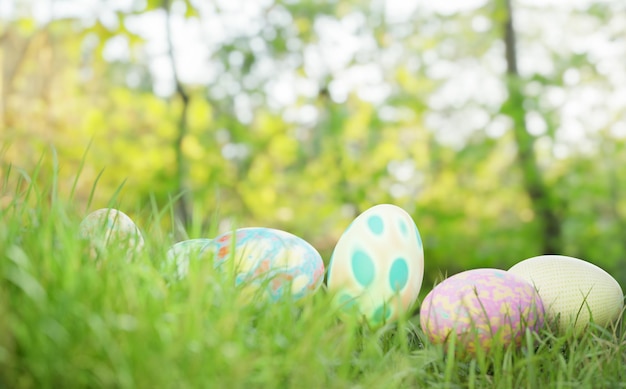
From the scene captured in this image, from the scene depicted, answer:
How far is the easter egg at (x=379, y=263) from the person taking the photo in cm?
171

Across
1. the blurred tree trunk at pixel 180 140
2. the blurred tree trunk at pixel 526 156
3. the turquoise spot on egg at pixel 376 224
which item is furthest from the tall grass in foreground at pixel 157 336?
the blurred tree trunk at pixel 526 156

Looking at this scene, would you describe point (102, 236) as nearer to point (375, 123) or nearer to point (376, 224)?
point (376, 224)

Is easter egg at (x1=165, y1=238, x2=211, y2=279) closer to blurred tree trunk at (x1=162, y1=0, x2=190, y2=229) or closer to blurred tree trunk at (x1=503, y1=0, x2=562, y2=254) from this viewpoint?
blurred tree trunk at (x1=162, y1=0, x2=190, y2=229)

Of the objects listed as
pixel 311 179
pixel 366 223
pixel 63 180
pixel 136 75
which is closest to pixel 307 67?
pixel 311 179

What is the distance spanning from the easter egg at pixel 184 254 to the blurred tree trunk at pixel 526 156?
12.9ft

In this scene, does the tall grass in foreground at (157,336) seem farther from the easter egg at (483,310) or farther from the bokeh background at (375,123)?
the bokeh background at (375,123)

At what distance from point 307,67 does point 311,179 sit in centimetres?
102

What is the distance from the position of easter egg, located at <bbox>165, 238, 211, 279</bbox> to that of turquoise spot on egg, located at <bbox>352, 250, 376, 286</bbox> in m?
0.39

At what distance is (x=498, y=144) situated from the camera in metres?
5.73

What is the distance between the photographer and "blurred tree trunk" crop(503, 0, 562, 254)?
512cm

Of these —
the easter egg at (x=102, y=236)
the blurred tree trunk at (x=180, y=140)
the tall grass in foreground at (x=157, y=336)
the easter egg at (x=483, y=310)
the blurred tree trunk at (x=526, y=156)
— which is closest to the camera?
the tall grass in foreground at (x=157, y=336)

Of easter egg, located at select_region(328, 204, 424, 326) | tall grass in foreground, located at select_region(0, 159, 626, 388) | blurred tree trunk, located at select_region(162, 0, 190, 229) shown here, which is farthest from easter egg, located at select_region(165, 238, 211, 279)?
blurred tree trunk, located at select_region(162, 0, 190, 229)

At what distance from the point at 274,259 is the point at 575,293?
0.80m

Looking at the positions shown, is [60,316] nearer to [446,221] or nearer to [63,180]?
[63,180]
